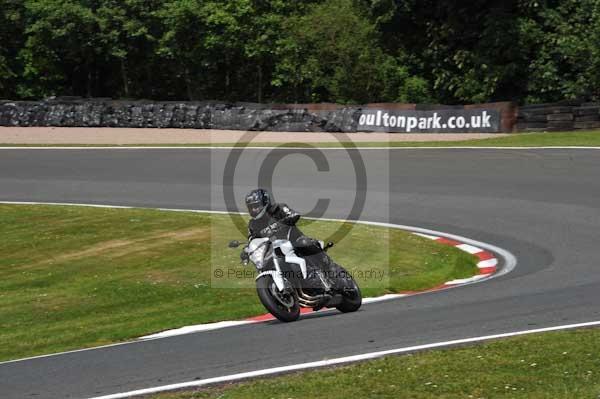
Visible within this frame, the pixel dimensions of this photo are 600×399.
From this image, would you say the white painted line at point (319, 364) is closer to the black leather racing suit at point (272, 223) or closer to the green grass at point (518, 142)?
the black leather racing suit at point (272, 223)

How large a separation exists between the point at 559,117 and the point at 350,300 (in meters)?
18.8

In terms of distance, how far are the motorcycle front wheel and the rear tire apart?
0.73 m

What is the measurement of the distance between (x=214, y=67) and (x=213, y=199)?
21.6 meters

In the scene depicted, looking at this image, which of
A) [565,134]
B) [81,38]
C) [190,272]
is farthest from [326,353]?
[81,38]

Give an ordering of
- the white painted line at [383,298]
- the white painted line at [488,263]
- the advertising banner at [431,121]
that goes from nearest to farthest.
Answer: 1. the white painted line at [383,298]
2. the white painted line at [488,263]
3. the advertising banner at [431,121]

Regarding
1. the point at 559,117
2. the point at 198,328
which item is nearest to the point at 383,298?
the point at 198,328

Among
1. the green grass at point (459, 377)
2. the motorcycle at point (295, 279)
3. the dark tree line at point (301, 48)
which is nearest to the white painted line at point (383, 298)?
the motorcycle at point (295, 279)

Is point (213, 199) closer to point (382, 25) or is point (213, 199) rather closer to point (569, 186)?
point (569, 186)

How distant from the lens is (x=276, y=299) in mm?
10414

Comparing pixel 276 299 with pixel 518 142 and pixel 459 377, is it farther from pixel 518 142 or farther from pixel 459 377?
pixel 518 142

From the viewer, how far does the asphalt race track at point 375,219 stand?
345 inches

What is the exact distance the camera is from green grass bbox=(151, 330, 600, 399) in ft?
23.4

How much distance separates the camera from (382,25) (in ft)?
129

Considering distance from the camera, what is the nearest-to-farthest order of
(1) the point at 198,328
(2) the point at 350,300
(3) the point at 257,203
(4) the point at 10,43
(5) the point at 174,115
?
(3) the point at 257,203 < (1) the point at 198,328 < (2) the point at 350,300 < (5) the point at 174,115 < (4) the point at 10,43
